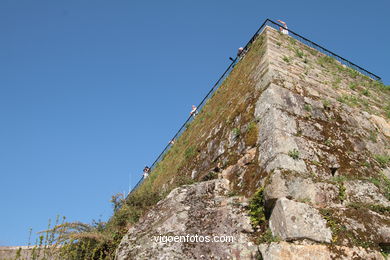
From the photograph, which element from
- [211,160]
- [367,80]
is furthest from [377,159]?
[367,80]

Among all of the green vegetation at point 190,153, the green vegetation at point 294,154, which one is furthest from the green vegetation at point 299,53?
the green vegetation at point 294,154

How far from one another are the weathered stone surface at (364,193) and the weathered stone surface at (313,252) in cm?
95

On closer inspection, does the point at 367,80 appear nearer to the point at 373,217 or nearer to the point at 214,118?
the point at 214,118

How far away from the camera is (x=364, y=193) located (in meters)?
4.62

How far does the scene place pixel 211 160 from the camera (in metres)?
6.69

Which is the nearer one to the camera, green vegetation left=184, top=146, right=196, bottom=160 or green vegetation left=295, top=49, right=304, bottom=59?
green vegetation left=295, top=49, right=304, bottom=59

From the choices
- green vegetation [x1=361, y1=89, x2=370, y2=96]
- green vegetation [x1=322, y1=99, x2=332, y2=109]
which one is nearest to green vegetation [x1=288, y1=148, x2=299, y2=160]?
green vegetation [x1=322, y1=99, x2=332, y2=109]

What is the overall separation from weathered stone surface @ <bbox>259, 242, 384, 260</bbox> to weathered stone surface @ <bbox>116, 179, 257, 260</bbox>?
0.38 metres

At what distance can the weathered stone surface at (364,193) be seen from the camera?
4.50m

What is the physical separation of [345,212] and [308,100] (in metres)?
2.85

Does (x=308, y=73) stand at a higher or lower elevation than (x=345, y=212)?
higher

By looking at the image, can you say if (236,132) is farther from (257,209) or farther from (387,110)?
(387,110)

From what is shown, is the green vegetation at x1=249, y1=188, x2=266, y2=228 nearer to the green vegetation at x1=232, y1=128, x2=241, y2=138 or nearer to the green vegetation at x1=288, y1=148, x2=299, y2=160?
the green vegetation at x1=288, y1=148, x2=299, y2=160

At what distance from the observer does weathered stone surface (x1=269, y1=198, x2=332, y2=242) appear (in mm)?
3600
